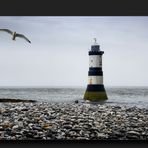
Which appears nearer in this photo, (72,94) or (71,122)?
(71,122)

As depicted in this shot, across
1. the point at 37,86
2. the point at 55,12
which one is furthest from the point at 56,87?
the point at 55,12

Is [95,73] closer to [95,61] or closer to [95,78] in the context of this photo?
[95,78]

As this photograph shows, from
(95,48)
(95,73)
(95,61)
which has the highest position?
(95,48)

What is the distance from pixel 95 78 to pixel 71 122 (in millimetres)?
803

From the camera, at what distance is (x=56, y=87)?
7121 mm

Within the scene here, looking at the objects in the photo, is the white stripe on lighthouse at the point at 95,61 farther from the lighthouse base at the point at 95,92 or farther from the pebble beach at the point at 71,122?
the pebble beach at the point at 71,122

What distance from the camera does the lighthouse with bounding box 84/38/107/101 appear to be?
708 cm

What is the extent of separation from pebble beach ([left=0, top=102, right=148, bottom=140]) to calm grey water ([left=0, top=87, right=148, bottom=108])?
108 mm

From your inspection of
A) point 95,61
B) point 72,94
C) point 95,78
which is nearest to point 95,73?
point 95,78

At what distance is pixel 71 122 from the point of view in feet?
22.6

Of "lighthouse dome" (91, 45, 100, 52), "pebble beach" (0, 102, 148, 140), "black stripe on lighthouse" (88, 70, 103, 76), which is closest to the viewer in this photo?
"pebble beach" (0, 102, 148, 140)

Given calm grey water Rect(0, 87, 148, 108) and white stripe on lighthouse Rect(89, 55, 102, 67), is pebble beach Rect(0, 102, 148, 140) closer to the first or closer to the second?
calm grey water Rect(0, 87, 148, 108)

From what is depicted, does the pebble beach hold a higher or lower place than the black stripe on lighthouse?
lower

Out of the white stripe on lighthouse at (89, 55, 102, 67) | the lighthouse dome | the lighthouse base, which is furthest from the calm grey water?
the lighthouse dome
